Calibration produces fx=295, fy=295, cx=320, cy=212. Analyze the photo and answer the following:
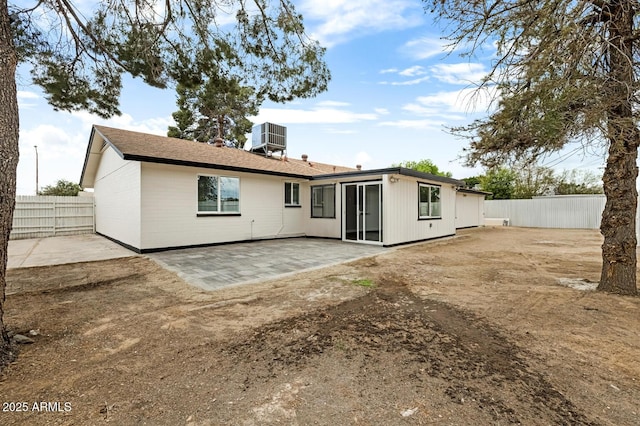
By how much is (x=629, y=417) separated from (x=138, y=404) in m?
3.12

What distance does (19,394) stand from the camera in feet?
6.75

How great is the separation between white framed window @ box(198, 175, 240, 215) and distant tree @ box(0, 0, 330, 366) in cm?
357

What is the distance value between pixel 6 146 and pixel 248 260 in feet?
15.6

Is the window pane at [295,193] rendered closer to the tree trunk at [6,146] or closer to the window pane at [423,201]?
the window pane at [423,201]

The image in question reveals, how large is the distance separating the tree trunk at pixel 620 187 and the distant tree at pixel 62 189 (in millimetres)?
27709

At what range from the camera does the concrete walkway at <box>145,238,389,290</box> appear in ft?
17.8

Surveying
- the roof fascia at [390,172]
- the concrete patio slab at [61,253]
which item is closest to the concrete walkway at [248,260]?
the concrete patio slab at [61,253]

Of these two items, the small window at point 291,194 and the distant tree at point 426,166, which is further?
the distant tree at point 426,166

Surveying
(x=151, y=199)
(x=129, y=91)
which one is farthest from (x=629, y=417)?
(x=151, y=199)

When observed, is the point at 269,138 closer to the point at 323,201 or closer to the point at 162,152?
the point at 323,201

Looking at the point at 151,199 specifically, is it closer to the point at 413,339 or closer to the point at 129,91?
the point at 129,91

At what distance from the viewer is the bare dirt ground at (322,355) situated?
1899mm

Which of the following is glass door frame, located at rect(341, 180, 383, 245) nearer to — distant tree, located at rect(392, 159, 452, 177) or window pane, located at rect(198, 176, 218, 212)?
window pane, located at rect(198, 176, 218, 212)

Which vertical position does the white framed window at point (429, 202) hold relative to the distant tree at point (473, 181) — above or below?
below
